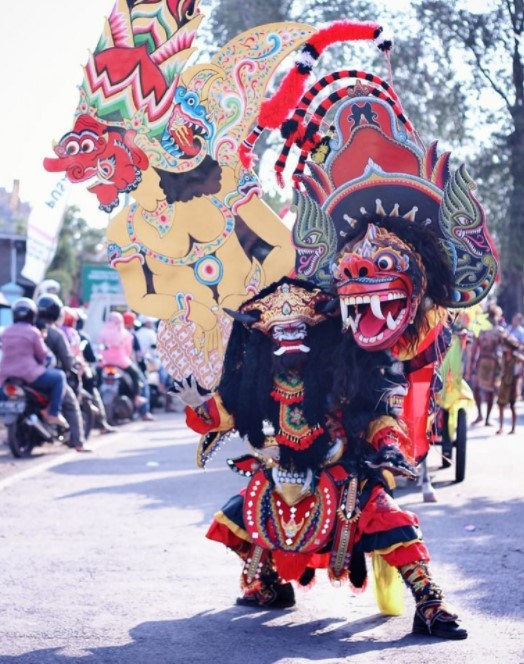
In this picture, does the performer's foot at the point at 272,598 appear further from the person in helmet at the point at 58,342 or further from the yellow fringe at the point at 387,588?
the person in helmet at the point at 58,342

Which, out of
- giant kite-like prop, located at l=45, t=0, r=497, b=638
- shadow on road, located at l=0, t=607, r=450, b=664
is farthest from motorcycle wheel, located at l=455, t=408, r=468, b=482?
shadow on road, located at l=0, t=607, r=450, b=664

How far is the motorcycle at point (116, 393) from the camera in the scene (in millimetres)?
19266

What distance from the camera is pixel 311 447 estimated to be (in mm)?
6043

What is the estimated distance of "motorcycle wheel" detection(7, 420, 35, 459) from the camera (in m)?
14.2

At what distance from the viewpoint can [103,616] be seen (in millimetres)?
6262

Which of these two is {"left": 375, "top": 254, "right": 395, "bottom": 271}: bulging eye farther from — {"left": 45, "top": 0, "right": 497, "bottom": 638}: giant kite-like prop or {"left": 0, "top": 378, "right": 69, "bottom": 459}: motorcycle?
{"left": 0, "top": 378, "right": 69, "bottom": 459}: motorcycle

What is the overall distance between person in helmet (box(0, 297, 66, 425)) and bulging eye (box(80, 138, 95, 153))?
721 cm

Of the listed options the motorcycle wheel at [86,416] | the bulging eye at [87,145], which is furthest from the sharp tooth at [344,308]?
the motorcycle wheel at [86,416]

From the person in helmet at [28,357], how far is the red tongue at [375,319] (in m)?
8.45

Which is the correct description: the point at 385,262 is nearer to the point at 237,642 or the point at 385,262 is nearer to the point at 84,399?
the point at 237,642

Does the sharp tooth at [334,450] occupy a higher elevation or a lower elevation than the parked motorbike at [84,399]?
higher

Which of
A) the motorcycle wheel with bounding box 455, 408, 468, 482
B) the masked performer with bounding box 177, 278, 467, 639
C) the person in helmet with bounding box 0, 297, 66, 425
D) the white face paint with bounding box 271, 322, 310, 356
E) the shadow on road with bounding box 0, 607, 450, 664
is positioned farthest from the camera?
the person in helmet with bounding box 0, 297, 66, 425

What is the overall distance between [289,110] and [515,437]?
40.2ft

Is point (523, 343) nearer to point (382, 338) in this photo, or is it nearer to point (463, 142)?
point (463, 142)
